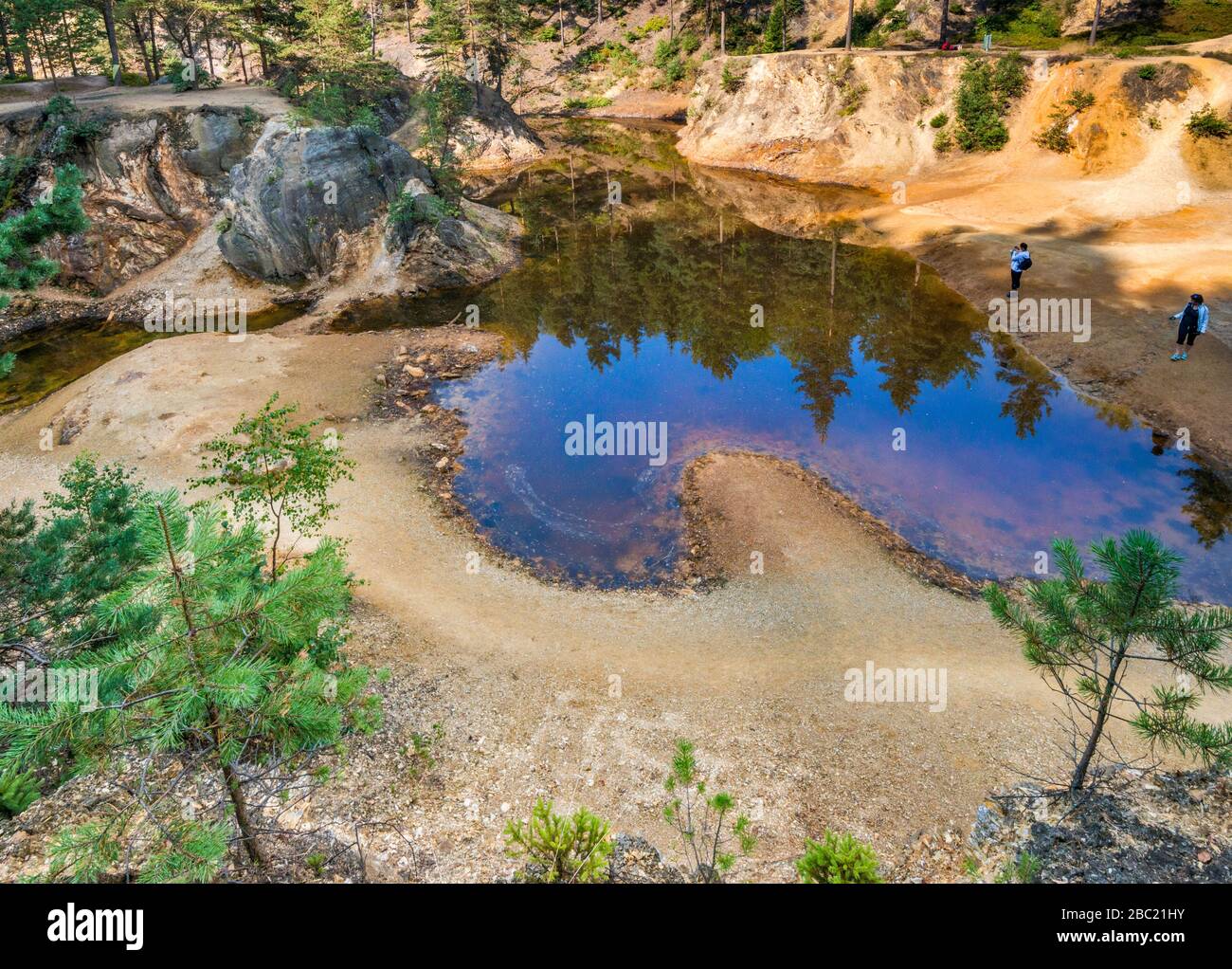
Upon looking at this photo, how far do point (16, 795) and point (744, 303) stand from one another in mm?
38122

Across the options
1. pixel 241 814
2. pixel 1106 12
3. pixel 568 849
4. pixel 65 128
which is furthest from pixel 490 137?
pixel 568 849

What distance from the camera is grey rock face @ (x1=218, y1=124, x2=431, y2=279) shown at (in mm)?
44406

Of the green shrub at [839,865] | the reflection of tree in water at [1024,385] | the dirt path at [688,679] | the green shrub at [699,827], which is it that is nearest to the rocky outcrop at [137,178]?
the dirt path at [688,679]

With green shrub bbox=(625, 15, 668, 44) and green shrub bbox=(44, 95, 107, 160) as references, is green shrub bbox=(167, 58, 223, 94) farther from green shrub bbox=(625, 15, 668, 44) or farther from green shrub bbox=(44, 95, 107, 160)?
green shrub bbox=(625, 15, 668, 44)

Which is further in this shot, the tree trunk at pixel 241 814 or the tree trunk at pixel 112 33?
the tree trunk at pixel 112 33

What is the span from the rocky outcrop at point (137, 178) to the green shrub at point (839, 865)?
171 feet

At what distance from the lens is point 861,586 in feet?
69.3

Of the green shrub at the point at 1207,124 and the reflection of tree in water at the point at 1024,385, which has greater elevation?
the green shrub at the point at 1207,124

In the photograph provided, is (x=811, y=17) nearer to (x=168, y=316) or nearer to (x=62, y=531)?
(x=168, y=316)

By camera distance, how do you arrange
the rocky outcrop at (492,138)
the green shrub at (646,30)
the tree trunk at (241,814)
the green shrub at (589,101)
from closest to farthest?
1. the tree trunk at (241,814)
2. the rocky outcrop at (492,138)
3. the green shrub at (589,101)
4. the green shrub at (646,30)

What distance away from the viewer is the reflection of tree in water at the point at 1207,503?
22.8 meters

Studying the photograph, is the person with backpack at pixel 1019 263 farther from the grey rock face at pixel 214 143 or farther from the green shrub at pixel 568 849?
the grey rock face at pixel 214 143
